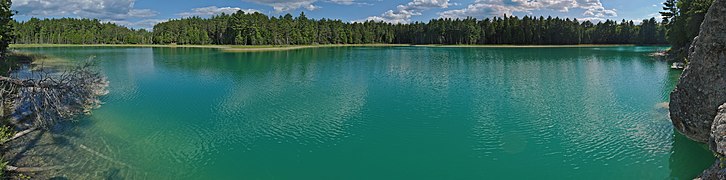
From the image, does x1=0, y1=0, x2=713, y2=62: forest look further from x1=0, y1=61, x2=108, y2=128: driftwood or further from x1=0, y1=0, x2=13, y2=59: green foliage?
x1=0, y1=61, x2=108, y2=128: driftwood

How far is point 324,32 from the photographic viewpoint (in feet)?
488

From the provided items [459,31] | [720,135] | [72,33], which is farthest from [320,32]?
[720,135]

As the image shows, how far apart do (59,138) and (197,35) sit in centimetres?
13008

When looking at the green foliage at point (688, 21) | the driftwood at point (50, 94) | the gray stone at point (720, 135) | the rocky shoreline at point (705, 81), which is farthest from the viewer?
the green foliage at point (688, 21)

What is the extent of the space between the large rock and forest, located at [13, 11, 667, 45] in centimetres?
11408

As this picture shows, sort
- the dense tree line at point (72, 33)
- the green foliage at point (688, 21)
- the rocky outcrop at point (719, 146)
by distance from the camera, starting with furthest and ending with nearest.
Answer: the dense tree line at point (72, 33)
the green foliage at point (688, 21)
the rocky outcrop at point (719, 146)

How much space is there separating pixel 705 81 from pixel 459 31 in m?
134

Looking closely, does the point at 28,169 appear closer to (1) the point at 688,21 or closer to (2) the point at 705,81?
(2) the point at 705,81

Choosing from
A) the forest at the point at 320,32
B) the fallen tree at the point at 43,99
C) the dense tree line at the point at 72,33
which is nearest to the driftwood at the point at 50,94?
the fallen tree at the point at 43,99

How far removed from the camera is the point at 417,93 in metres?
31.3

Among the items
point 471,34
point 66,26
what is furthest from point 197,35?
point 471,34

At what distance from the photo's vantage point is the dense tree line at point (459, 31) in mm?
133500

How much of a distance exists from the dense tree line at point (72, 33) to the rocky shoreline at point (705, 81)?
171029mm

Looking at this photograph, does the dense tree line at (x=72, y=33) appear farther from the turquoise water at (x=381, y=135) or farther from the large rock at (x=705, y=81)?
the large rock at (x=705, y=81)
